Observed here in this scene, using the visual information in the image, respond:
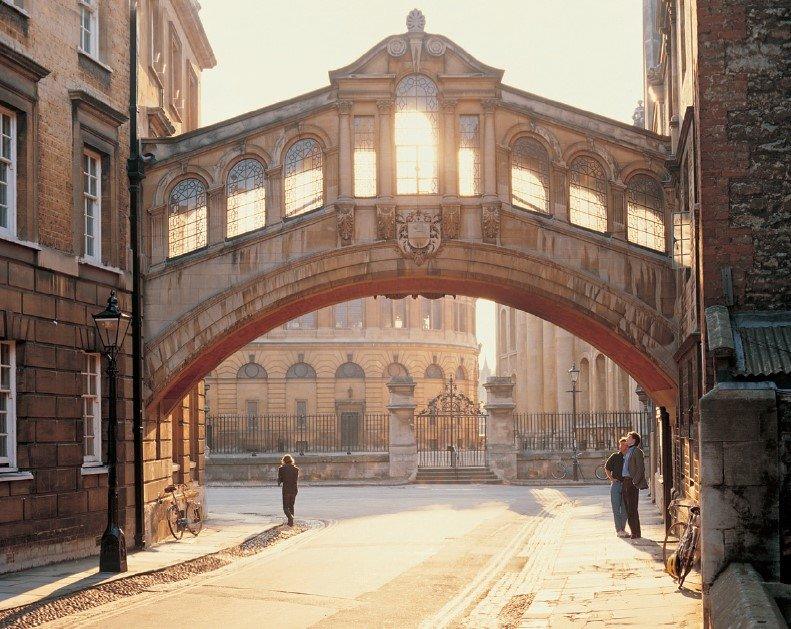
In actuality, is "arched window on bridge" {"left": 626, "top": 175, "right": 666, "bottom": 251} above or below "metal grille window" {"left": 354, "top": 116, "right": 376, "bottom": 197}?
below

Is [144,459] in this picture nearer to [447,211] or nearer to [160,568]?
[160,568]

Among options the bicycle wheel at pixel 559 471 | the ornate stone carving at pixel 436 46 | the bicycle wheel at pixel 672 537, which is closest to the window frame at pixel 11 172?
the ornate stone carving at pixel 436 46

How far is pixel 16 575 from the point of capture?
16125 millimetres

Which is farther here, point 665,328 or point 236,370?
point 236,370

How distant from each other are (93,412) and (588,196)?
947cm

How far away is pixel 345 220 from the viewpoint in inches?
883

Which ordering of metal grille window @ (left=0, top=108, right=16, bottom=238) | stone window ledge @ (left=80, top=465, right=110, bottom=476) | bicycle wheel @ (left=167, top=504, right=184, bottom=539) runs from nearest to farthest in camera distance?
metal grille window @ (left=0, top=108, right=16, bottom=238) < stone window ledge @ (left=80, top=465, right=110, bottom=476) < bicycle wheel @ (left=167, top=504, right=184, bottom=539)

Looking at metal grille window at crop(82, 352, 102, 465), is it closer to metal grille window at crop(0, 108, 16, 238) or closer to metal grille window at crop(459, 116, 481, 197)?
metal grille window at crop(0, 108, 16, 238)

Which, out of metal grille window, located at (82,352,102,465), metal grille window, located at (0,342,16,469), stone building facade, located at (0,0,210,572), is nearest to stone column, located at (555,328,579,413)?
stone building facade, located at (0,0,210,572)

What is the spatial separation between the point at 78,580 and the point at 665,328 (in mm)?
10983

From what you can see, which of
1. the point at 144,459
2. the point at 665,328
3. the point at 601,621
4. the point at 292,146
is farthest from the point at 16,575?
the point at 665,328

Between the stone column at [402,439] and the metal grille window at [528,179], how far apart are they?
22.7m

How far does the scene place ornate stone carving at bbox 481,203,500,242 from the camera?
22281 mm

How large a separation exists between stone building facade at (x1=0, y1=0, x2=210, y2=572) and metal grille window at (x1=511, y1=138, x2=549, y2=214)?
684 cm
